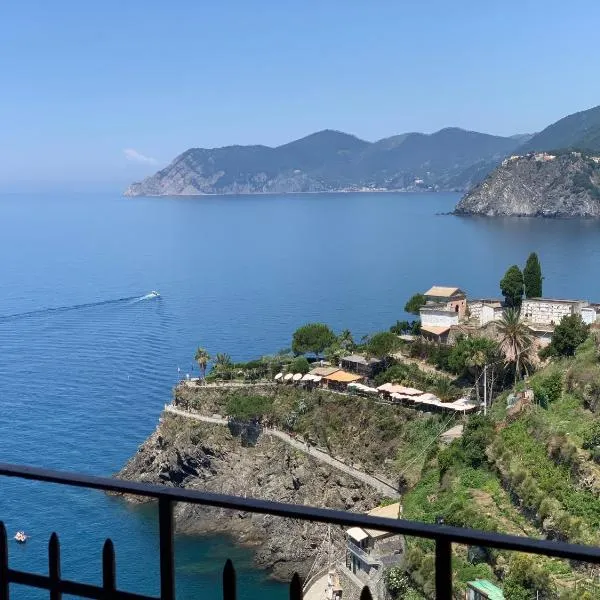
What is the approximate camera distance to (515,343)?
27.8 m

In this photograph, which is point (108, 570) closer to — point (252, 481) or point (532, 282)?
point (252, 481)

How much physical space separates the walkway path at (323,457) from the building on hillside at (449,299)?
11543 millimetres

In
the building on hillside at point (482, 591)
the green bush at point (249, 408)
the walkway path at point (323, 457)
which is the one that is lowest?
the walkway path at point (323, 457)

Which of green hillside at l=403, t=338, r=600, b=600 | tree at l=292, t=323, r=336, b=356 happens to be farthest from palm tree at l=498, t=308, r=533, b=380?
tree at l=292, t=323, r=336, b=356

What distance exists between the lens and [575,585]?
48.8 feet

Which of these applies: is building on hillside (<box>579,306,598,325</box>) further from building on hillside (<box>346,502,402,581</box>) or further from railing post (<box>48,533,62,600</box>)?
railing post (<box>48,533,62,600</box>)

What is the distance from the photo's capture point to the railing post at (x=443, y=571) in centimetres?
181

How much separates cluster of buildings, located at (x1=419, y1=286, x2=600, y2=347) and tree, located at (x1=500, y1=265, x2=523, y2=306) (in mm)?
500

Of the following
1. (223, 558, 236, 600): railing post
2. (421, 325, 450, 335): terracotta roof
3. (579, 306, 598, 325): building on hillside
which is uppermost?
(223, 558, 236, 600): railing post

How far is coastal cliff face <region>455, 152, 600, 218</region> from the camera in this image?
133250 millimetres

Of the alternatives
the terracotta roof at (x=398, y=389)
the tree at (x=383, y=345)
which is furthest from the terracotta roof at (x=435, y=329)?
the terracotta roof at (x=398, y=389)

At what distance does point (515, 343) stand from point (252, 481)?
10.4m

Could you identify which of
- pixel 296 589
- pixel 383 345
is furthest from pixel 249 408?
pixel 296 589

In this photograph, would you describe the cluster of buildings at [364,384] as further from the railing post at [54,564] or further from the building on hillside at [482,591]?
the railing post at [54,564]
